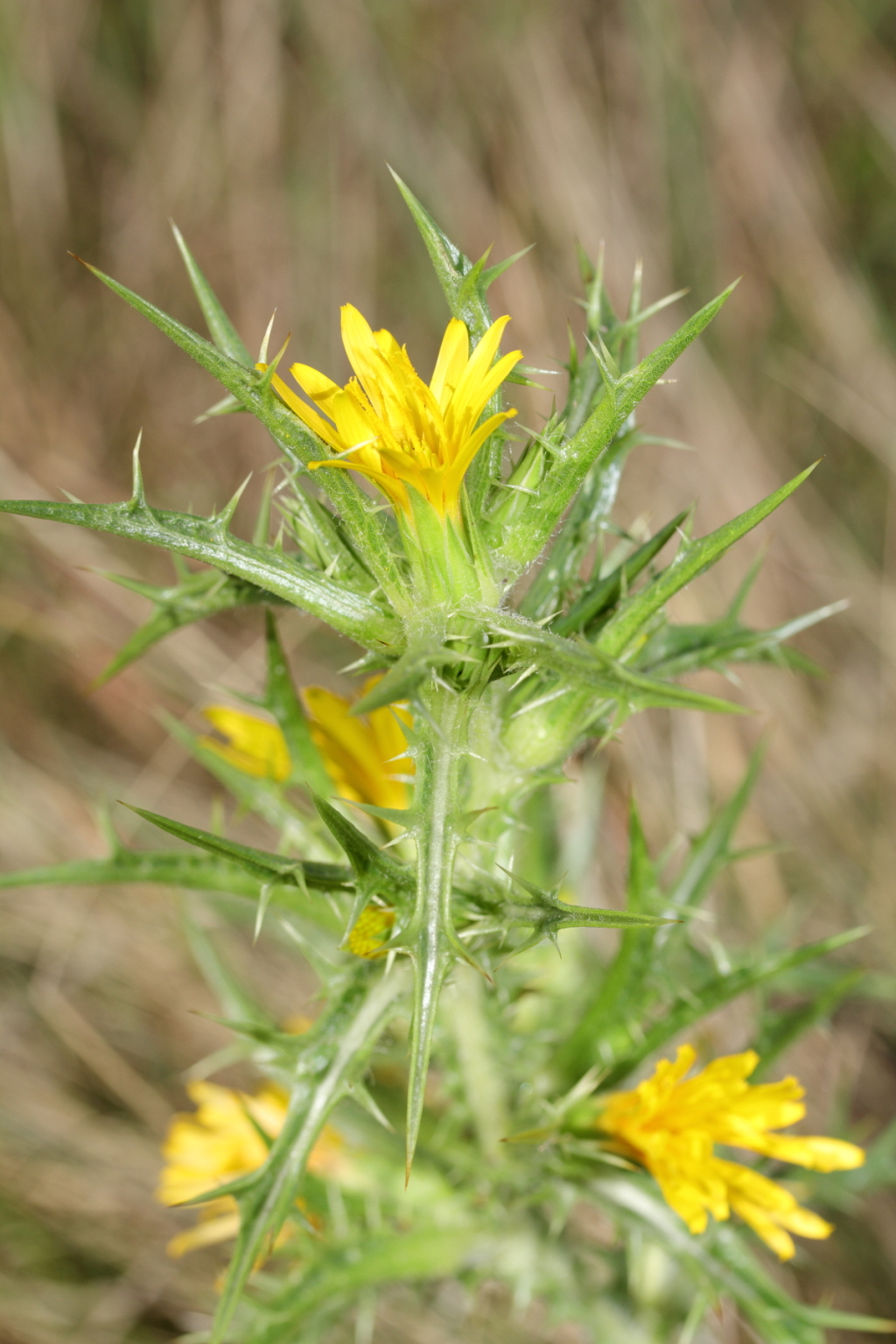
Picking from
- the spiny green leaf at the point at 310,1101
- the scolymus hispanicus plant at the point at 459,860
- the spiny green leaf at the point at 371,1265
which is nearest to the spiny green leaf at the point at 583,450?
the scolymus hispanicus plant at the point at 459,860

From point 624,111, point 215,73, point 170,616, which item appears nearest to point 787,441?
point 624,111

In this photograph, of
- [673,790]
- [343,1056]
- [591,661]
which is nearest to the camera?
[591,661]

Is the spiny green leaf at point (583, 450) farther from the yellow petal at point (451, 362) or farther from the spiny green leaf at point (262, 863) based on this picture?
the spiny green leaf at point (262, 863)

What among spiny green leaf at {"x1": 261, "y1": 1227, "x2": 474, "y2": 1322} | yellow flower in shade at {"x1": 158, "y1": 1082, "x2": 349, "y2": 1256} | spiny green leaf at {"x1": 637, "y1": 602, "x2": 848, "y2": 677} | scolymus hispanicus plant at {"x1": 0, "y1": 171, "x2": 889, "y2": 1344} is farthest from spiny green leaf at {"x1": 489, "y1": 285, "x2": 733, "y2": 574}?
yellow flower in shade at {"x1": 158, "y1": 1082, "x2": 349, "y2": 1256}

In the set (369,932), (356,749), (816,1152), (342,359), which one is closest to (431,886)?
(369,932)

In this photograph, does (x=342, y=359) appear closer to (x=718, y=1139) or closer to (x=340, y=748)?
(x=340, y=748)

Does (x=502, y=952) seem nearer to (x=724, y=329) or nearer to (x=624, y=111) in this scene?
(x=724, y=329)

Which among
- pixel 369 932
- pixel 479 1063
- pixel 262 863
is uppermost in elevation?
pixel 262 863
